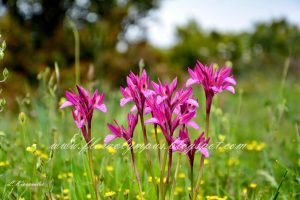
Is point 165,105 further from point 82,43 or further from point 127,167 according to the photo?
point 82,43

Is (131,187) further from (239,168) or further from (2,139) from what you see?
(239,168)

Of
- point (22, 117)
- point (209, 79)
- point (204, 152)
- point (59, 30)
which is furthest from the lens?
point (59, 30)

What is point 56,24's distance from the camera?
41.8 feet

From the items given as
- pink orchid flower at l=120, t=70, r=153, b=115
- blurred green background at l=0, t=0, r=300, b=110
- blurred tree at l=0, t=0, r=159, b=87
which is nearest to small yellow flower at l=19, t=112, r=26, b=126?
pink orchid flower at l=120, t=70, r=153, b=115

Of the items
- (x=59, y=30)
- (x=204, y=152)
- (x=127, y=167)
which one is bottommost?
(x=127, y=167)

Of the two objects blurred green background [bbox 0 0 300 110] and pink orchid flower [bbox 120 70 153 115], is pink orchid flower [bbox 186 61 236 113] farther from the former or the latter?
blurred green background [bbox 0 0 300 110]

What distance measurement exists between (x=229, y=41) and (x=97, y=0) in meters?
9.75

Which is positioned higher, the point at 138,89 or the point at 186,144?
the point at 138,89

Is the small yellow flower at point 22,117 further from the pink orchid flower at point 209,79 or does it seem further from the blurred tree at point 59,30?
the blurred tree at point 59,30

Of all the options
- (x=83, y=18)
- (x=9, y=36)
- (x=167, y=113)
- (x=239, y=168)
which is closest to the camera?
(x=167, y=113)

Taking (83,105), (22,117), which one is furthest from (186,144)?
(22,117)

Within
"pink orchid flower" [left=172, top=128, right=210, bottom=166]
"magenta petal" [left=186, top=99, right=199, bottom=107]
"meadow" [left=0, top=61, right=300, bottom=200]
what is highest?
"magenta petal" [left=186, top=99, right=199, bottom=107]

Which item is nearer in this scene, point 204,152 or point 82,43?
point 204,152

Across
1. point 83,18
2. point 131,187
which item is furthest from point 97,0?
point 131,187
